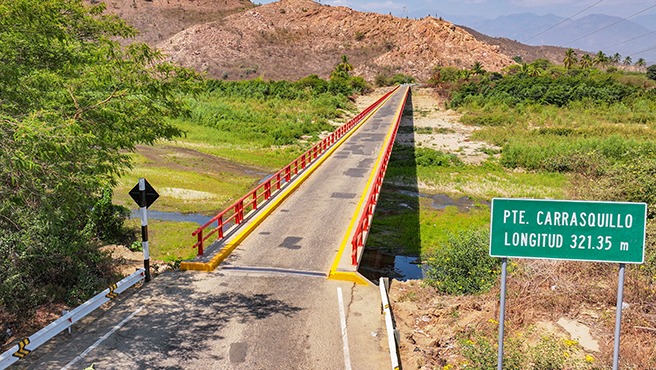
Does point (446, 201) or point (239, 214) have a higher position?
point (239, 214)

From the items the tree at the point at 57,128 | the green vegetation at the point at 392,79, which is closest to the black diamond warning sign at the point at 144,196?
the tree at the point at 57,128

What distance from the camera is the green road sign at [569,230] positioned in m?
6.61

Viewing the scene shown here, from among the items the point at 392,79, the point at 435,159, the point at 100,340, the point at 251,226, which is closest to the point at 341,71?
the point at 392,79

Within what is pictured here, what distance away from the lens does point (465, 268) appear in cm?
1491

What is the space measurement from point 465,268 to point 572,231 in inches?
329

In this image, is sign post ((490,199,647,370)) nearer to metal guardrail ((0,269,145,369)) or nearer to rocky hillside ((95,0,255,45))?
metal guardrail ((0,269,145,369))

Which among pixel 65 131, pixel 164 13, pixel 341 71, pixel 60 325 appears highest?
pixel 164 13

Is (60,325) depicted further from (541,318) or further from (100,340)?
(541,318)

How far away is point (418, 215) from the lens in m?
28.6

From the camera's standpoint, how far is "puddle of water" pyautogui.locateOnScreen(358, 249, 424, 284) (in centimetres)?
2114

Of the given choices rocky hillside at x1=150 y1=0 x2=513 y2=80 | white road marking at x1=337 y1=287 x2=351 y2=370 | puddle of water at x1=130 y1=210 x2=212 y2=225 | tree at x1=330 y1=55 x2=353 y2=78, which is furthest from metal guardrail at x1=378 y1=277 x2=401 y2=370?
rocky hillside at x1=150 y1=0 x2=513 y2=80

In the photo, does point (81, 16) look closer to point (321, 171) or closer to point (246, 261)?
point (246, 261)

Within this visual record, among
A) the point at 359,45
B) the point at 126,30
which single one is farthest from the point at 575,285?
the point at 359,45

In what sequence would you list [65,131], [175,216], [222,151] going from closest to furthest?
1. [65,131]
2. [175,216]
3. [222,151]
